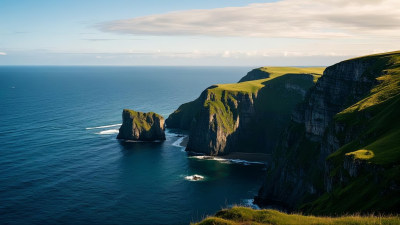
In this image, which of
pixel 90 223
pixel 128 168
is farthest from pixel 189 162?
pixel 90 223

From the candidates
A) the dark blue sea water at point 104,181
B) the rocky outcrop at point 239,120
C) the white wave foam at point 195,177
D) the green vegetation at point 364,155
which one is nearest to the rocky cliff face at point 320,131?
the dark blue sea water at point 104,181

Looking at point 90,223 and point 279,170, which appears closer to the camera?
point 90,223

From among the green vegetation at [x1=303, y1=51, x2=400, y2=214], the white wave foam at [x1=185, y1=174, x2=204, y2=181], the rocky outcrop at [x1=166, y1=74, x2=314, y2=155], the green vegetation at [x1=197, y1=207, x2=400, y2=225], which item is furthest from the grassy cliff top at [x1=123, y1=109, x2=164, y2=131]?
the green vegetation at [x1=197, y1=207, x2=400, y2=225]

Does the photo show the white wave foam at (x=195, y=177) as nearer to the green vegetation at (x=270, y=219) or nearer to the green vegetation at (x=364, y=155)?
the green vegetation at (x=364, y=155)

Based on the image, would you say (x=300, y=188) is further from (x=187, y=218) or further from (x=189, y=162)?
(x=189, y=162)

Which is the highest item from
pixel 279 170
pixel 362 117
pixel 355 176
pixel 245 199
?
pixel 362 117
